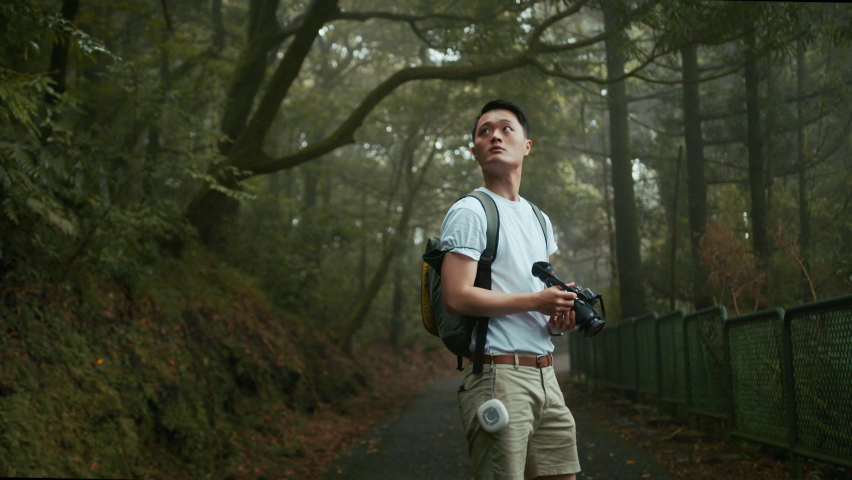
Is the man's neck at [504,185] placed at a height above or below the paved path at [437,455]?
above

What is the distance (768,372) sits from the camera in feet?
20.8

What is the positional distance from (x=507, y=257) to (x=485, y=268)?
0.11 m

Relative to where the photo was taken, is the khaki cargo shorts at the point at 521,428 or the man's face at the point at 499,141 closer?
the khaki cargo shorts at the point at 521,428

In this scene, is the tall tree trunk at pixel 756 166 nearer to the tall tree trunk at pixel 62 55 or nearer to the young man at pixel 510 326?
the tall tree trunk at pixel 62 55

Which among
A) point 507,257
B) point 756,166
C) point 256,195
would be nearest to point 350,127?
point 256,195

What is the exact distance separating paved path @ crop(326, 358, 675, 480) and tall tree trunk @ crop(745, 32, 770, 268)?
12.0 ft

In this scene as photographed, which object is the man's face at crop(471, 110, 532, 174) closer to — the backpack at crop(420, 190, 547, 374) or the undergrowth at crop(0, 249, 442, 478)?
the backpack at crop(420, 190, 547, 374)

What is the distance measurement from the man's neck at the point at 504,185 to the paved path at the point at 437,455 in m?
4.57

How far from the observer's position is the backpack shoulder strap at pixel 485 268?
9.20 feet

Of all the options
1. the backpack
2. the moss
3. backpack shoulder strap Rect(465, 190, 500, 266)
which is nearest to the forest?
the moss

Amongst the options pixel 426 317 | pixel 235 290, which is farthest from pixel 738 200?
pixel 426 317

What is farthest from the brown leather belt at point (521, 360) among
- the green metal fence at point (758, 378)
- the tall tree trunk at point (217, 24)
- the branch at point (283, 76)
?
the tall tree trunk at point (217, 24)

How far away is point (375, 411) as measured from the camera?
14695 millimetres

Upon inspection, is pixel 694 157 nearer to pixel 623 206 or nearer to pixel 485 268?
pixel 623 206
